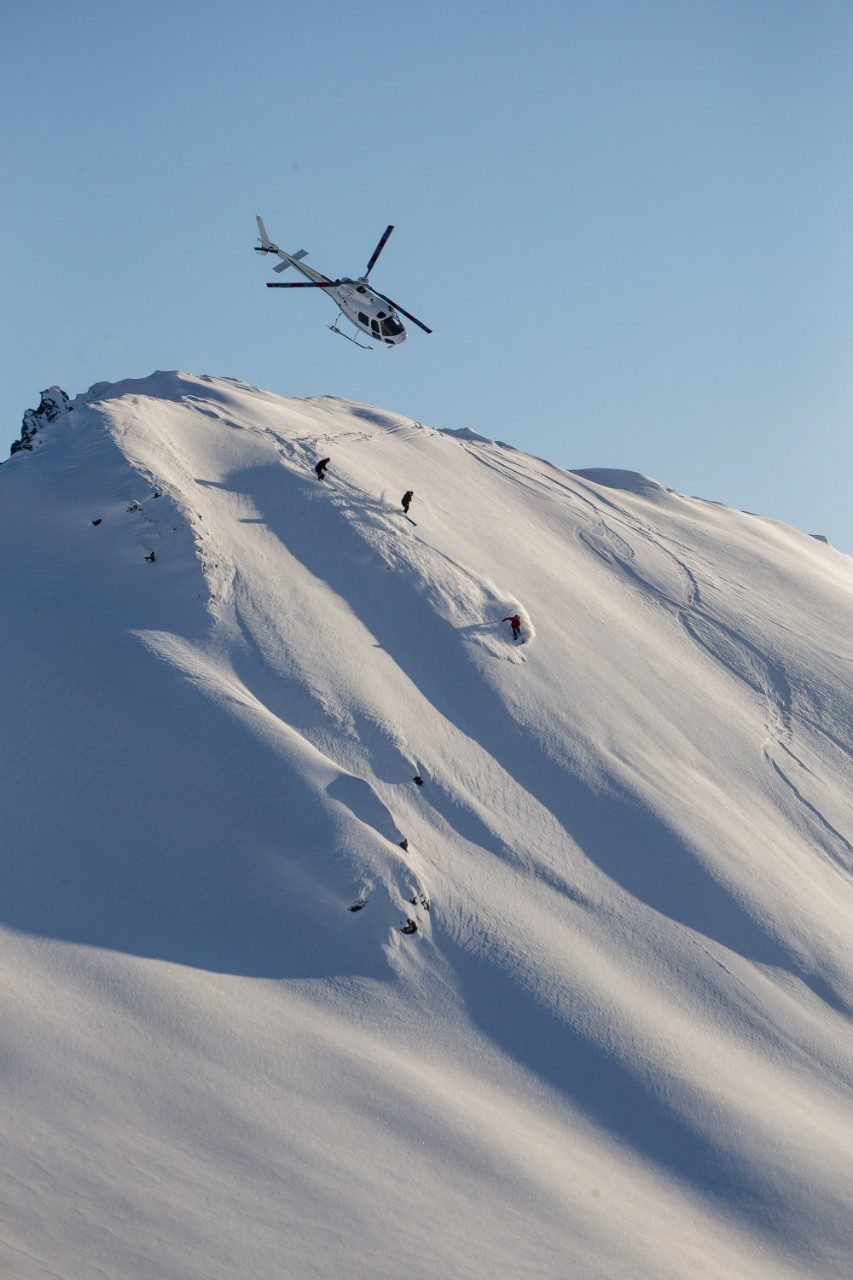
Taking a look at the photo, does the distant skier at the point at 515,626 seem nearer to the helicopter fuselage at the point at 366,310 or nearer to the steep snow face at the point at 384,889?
the steep snow face at the point at 384,889

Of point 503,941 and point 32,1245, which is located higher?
point 503,941

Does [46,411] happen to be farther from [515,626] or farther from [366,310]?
[515,626]

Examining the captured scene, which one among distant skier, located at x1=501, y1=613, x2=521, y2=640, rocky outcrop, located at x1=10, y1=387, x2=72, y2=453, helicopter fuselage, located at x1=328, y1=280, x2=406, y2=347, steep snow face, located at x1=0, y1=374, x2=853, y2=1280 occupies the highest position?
helicopter fuselage, located at x1=328, y1=280, x2=406, y2=347

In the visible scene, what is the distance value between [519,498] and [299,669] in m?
17.1

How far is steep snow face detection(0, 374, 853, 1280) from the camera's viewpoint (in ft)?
56.2

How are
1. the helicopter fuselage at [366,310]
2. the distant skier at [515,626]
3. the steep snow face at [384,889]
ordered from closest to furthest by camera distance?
the steep snow face at [384,889] < the distant skier at [515,626] < the helicopter fuselage at [366,310]

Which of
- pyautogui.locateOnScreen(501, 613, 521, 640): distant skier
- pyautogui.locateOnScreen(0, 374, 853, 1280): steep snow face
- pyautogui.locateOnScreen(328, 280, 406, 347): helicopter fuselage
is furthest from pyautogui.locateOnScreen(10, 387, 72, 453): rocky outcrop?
pyautogui.locateOnScreen(501, 613, 521, 640): distant skier

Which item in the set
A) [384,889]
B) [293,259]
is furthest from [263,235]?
[384,889]

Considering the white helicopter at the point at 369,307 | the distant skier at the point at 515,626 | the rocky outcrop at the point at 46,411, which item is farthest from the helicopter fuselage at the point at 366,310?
the distant skier at the point at 515,626

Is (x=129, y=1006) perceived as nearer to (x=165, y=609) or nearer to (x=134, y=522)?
(x=165, y=609)

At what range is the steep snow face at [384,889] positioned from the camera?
56.2 ft

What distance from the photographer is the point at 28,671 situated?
25.7 meters

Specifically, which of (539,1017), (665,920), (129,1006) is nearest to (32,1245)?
(129,1006)

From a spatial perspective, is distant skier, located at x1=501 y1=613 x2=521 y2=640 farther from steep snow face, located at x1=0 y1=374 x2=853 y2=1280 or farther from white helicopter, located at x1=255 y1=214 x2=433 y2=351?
white helicopter, located at x1=255 y1=214 x2=433 y2=351
